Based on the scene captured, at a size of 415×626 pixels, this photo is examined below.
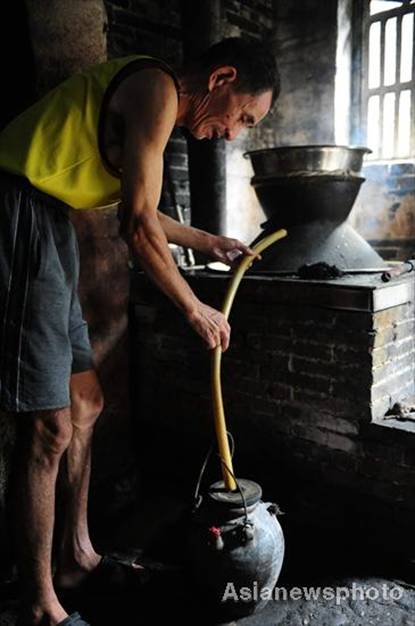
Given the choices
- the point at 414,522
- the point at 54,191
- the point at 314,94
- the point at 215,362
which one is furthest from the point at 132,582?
the point at 314,94

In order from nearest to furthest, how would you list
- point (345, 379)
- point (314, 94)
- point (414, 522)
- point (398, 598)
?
point (398, 598) → point (414, 522) → point (345, 379) → point (314, 94)

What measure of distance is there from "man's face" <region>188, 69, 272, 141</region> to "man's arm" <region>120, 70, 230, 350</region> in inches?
9.4

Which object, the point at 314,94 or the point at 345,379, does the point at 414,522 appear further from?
the point at 314,94

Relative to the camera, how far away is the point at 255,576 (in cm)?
197

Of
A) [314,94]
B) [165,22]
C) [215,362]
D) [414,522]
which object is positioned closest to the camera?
[215,362]

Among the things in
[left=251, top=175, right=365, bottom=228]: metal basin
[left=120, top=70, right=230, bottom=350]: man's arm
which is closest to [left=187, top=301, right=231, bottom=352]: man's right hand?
[left=120, top=70, right=230, bottom=350]: man's arm

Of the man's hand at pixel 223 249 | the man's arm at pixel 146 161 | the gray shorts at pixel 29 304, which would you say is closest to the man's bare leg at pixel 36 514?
the gray shorts at pixel 29 304

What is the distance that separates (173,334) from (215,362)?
48.5 inches

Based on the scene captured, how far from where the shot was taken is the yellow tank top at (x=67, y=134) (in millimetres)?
1807

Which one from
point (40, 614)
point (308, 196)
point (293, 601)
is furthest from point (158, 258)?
point (308, 196)

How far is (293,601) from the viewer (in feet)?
7.20

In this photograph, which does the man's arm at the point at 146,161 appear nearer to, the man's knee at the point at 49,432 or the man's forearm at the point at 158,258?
the man's forearm at the point at 158,258

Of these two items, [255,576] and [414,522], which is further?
[414,522]

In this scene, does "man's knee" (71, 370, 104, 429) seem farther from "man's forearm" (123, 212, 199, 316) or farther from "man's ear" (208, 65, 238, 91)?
"man's ear" (208, 65, 238, 91)
